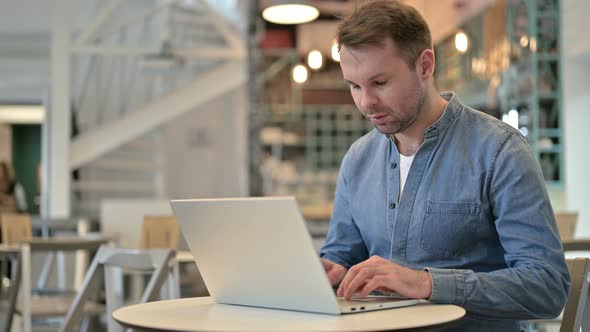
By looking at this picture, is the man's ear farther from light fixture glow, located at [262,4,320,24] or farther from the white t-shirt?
light fixture glow, located at [262,4,320,24]

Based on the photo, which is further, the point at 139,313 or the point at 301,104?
the point at 301,104

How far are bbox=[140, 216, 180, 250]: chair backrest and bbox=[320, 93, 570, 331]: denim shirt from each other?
2.87 meters

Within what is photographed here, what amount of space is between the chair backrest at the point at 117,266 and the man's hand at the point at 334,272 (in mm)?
815

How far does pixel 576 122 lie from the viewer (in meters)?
8.41

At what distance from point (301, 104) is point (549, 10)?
17.4ft

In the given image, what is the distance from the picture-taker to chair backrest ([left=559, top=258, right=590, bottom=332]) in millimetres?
1817

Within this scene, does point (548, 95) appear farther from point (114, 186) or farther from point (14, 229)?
point (14, 229)

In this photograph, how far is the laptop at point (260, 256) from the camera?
1399mm

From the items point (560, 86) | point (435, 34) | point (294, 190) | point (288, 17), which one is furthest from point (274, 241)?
point (294, 190)

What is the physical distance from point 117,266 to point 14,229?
3.35m

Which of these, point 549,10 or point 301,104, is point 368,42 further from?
point 301,104

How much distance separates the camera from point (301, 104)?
43.3 ft

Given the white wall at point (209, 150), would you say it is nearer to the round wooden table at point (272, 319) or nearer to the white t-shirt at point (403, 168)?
the white t-shirt at point (403, 168)

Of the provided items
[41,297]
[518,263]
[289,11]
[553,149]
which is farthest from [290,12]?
[518,263]
